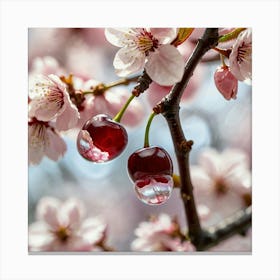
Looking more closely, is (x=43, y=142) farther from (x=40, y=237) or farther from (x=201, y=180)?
(x=201, y=180)

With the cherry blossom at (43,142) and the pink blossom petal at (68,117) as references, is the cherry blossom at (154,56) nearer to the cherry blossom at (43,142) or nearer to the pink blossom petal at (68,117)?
the pink blossom petal at (68,117)

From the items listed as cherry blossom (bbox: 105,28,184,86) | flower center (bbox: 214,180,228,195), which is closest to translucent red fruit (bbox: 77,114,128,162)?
cherry blossom (bbox: 105,28,184,86)

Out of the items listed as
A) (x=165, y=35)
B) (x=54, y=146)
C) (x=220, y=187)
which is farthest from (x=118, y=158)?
(x=165, y=35)

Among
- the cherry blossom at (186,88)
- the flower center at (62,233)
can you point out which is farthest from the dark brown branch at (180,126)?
the flower center at (62,233)

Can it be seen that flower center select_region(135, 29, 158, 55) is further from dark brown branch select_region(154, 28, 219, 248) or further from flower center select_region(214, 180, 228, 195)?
flower center select_region(214, 180, 228, 195)
